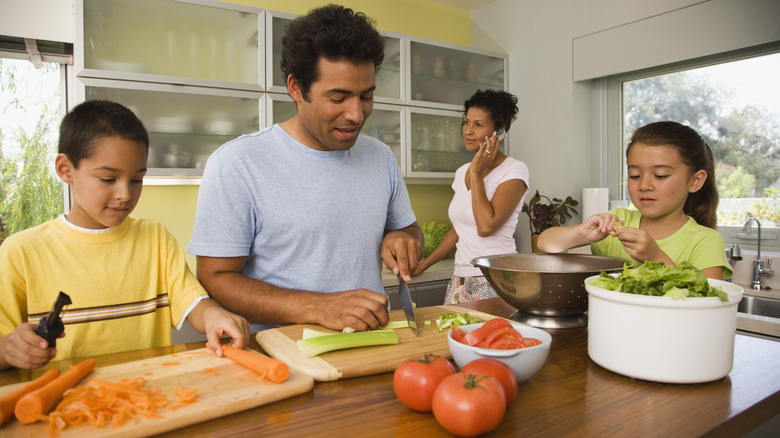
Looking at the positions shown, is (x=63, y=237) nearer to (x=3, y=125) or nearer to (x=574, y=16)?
(x=3, y=125)

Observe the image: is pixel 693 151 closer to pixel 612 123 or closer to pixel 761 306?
pixel 761 306

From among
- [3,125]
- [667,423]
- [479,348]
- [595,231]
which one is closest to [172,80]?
[3,125]

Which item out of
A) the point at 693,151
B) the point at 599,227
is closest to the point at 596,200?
the point at 693,151

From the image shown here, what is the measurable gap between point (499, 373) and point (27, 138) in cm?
318

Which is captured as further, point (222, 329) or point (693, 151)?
point (693, 151)

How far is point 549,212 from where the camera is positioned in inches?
148

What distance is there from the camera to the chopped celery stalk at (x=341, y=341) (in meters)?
1.10

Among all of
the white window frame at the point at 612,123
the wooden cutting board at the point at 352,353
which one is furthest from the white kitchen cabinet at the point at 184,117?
the white window frame at the point at 612,123

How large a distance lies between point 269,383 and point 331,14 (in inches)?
40.2

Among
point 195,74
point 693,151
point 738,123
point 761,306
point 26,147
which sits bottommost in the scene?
point 761,306

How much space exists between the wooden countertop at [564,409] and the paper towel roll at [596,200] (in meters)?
2.58

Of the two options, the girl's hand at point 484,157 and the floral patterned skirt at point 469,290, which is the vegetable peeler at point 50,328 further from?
the girl's hand at point 484,157

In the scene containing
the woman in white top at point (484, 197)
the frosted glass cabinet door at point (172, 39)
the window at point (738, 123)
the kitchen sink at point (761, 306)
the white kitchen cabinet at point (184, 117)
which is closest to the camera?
the woman in white top at point (484, 197)

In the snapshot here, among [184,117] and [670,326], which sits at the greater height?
[184,117]
